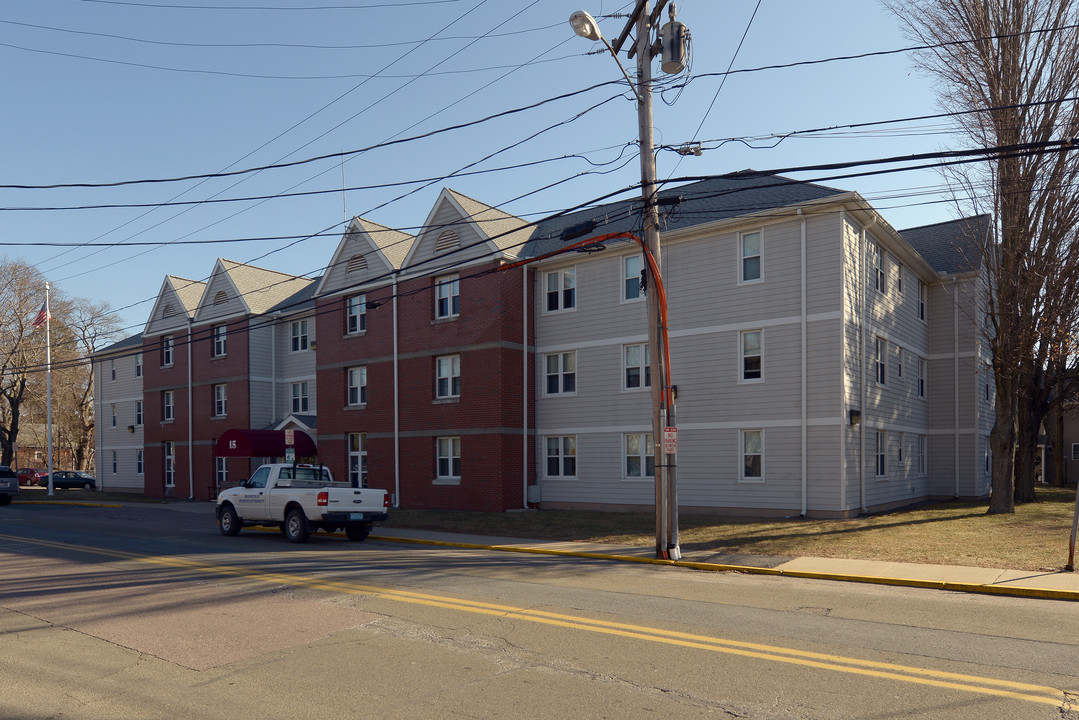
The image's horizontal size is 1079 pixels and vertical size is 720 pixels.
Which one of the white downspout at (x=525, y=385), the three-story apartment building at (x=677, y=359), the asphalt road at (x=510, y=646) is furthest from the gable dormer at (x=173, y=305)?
the asphalt road at (x=510, y=646)

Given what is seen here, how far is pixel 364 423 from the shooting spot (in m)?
29.8

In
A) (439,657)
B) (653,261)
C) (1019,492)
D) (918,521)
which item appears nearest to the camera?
(439,657)

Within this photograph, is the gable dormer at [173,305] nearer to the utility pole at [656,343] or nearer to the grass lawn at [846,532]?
the grass lawn at [846,532]

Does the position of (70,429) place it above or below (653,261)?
below

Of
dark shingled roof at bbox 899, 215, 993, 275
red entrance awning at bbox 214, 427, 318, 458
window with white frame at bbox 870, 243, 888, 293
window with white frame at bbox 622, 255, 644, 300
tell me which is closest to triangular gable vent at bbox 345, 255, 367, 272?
red entrance awning at bbox 214, 427, 318, 458

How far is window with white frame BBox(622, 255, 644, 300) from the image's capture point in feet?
82.4

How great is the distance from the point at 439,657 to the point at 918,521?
56.5 ft

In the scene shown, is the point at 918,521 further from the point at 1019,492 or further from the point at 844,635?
the point at 844,635

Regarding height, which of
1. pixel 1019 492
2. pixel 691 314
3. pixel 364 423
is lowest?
pixel 1019 492

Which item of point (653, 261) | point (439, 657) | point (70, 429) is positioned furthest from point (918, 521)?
point (70, 429)

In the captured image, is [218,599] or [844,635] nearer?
[844,635]

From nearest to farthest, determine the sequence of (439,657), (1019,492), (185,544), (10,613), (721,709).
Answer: (721,709), (439,657), (10,613), (185,544), (1019,492)

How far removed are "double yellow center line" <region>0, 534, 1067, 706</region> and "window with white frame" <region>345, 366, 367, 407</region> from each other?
1729 centimetres

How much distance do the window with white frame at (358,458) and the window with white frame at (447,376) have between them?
4.29 meters
